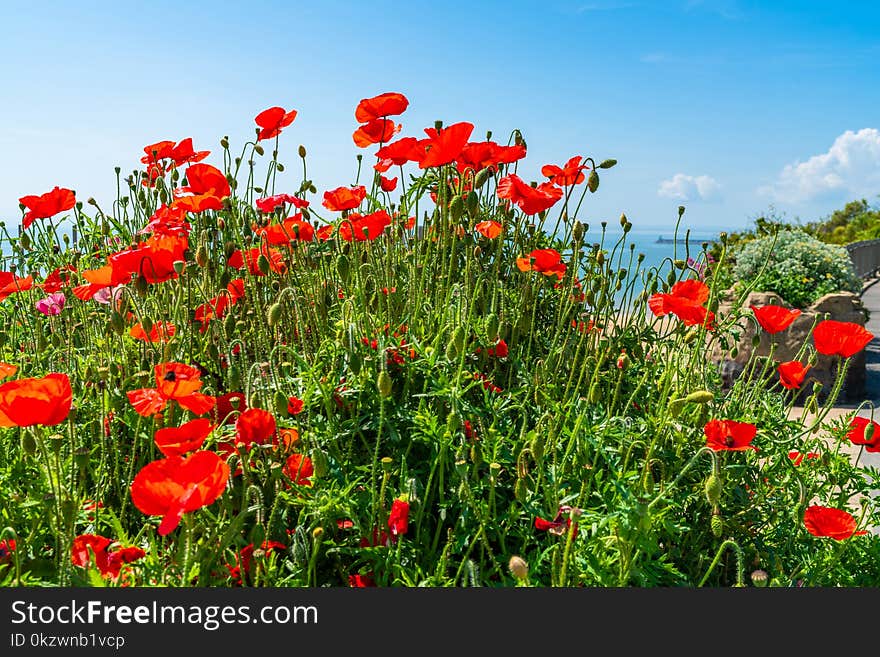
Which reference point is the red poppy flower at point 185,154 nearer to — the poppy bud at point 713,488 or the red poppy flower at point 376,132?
the red poppy flower at point 376,132

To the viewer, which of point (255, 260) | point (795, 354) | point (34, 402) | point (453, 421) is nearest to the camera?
point (34, 402)

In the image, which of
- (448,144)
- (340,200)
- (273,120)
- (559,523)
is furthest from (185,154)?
(559,523)

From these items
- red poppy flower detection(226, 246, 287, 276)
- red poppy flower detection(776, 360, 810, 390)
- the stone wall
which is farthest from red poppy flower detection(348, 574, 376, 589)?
the stone wall

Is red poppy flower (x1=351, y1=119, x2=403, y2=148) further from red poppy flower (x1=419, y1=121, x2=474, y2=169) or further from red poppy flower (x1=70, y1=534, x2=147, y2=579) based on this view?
red poppy flower (x1=70, y1=534, x2=147, y2=579)

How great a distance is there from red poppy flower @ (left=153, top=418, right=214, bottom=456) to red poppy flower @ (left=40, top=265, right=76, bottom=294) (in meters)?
1.68

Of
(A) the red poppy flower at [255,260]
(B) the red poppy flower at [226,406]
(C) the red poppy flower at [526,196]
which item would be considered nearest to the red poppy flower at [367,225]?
(A) the red poppy flower at [255,260]

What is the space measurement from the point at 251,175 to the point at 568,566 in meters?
2.41

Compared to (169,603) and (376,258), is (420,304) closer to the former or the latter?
(376,258)

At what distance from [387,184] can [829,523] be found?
188cm

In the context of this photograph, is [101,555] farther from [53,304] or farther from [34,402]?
[53,304]

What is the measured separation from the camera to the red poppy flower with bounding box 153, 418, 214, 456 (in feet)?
4.96

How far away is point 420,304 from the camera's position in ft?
7.74

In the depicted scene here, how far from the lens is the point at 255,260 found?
2701 millimetres

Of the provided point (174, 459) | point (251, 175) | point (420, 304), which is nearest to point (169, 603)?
point (174, 459)
